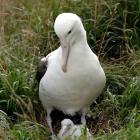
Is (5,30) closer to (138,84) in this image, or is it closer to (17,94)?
(17,94)

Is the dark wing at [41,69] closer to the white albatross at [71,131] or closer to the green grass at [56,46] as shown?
the green grass at [56,46]

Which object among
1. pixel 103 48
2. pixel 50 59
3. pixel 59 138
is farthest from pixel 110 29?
pixel 59 138

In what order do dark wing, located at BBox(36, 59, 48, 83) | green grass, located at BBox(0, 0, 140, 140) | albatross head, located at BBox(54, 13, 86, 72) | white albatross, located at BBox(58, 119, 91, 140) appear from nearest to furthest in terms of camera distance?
1. white albatross, located at BBox(58, 119, 91, 140)
2. albatross head, located at BBox(54, 13, 86, 72)
3. green grass, located at BBox(0, 0, 140, 140)
4. dark wing, located at BBox(36, 59, 48, 83)

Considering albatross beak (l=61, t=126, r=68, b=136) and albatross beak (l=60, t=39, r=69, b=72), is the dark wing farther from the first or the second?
Answer: albatross beak (l=61, t=126, r=68, b=136)

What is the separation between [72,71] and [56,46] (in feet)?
3.57

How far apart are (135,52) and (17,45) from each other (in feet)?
3.35

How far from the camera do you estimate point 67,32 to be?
4.95 metres

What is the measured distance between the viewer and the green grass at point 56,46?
17.0ft

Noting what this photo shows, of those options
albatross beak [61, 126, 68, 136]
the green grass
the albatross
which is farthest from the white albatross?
the albatross

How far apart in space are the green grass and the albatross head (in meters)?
0.44

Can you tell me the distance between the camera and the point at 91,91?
520 cm

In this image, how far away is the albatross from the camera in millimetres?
5020

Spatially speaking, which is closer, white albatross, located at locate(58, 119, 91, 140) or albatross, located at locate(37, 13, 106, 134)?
white albatross, located at locate(58, 119, 91, 140)

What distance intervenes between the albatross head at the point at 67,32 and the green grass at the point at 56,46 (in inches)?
17.4
